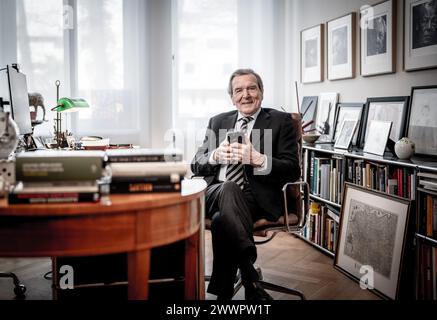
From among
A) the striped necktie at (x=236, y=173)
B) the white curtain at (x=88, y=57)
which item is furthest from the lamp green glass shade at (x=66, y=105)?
the striped necktie at (x=236, y=173)

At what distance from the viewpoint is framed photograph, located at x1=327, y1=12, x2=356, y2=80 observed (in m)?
3.50

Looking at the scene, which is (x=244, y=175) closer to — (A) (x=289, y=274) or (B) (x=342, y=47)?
(A) (x=289, y=274)

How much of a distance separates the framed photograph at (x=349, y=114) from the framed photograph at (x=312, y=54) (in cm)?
49

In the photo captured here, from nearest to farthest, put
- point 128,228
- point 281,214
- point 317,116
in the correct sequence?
point 128,228, point 281,214, point 317,116

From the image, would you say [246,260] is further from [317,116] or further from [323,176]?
[317,116]

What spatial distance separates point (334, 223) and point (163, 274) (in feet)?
5.53

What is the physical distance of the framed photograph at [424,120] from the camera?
2643 mm

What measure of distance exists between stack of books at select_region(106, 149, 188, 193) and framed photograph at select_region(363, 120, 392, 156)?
177cm

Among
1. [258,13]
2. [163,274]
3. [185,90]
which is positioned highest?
[258,13]

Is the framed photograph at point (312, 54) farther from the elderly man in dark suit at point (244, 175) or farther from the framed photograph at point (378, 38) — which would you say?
the elderly man in dark suit at point (244, 175)

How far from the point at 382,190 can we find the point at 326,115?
123 cm
